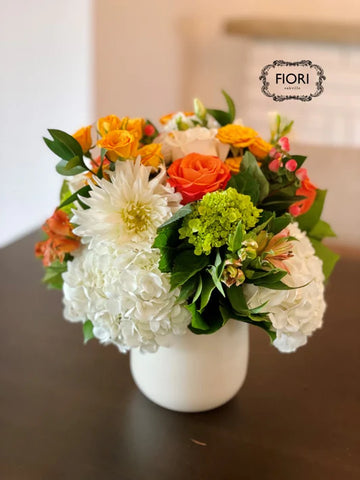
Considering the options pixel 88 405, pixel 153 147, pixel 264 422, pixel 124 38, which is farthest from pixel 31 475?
pixel 124 38

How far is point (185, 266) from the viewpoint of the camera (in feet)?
1.94

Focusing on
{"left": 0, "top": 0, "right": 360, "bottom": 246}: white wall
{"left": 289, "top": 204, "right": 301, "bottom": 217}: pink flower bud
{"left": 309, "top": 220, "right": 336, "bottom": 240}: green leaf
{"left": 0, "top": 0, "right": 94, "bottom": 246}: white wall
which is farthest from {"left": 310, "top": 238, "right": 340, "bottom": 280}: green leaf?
{"left": 0, "top": 0, "right": 360, "bottom": 246}: white wall

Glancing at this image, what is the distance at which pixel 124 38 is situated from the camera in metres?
2.01

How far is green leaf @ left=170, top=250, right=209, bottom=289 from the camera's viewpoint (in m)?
0.59

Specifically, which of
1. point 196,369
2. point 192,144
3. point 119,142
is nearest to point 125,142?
point 119,142

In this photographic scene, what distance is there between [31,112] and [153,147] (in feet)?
4.29

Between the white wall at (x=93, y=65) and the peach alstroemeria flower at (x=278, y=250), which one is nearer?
the peach alstroemeria flower at (x=278, y=250)

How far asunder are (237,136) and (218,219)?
0.17m

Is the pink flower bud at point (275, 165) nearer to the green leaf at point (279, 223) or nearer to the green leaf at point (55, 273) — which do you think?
the green leaf at point (279, 223)

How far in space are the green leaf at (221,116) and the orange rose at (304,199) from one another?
16 cm

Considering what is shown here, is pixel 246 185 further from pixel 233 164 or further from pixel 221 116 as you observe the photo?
pixel 221 116

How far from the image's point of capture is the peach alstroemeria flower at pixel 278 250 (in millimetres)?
573

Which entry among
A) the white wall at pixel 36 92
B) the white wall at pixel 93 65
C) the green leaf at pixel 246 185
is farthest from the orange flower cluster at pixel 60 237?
the white wall at pixel 93 65

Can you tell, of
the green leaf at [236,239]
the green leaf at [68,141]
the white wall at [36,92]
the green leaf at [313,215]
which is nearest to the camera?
the green leaf at [236,239]
